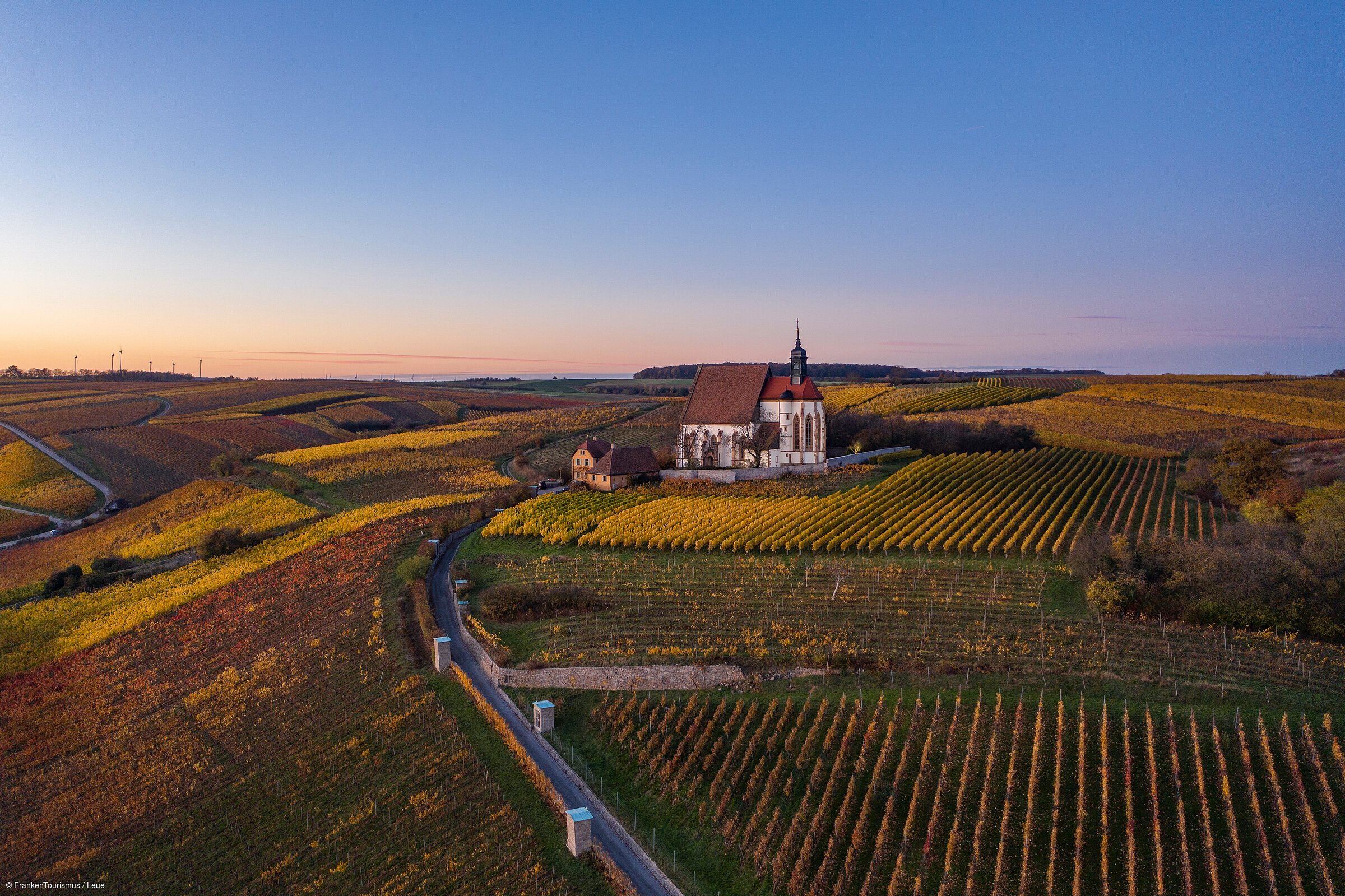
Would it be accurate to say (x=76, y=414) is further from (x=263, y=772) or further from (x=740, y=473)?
(x=263, y=772)

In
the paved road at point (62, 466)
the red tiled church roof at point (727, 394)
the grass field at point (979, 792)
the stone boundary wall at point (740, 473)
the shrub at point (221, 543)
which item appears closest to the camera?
the grass field at point (979, 792)

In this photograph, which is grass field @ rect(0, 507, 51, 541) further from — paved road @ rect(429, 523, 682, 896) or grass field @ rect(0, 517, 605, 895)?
paved road @ rect(429, 523, 682, 896)

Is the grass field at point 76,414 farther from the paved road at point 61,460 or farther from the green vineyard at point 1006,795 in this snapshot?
the green vineyard at point 1006,795

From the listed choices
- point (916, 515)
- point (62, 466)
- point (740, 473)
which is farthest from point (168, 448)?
point (916, 515)

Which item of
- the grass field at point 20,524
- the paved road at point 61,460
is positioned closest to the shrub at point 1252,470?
the paved road at point 61,460

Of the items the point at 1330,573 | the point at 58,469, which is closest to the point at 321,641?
the point at 1330,573

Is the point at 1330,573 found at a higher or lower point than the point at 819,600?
higher

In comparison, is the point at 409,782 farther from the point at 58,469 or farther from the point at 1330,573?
the point at 58,469
